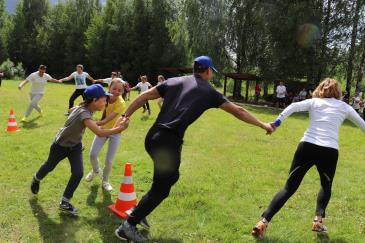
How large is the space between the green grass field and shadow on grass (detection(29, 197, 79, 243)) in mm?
12

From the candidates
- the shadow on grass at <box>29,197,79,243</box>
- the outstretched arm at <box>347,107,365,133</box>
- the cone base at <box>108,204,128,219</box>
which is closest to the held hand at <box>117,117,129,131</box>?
the cone base at <box>108,204,128,219</box>

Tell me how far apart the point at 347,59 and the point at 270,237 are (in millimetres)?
27151

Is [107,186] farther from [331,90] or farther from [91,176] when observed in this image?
[331,90]

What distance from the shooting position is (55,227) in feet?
16.3

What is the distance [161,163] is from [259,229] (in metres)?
1.57

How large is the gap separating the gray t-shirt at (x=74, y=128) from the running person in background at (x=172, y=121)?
978 millimetres

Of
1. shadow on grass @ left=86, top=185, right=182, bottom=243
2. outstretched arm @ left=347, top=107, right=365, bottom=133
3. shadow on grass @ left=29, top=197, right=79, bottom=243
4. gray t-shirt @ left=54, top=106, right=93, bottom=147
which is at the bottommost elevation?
shadow on grass @ left=29, top=197, right=79, bottom=243

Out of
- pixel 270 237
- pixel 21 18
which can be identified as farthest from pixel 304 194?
pixel 21 18

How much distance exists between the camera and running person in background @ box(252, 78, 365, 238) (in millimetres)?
4773

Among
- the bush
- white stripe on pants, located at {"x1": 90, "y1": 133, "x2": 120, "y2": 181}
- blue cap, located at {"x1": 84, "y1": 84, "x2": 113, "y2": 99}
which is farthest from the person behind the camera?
the bush

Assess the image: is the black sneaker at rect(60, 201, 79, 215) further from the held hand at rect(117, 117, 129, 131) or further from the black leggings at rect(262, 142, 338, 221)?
the black leggings at rect(262, 142, 338, 221)

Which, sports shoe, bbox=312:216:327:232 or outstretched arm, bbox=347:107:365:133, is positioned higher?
outstretched arm, bbox=347:107:365:133

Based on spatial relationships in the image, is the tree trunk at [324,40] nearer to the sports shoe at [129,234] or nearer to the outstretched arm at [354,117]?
the outstretched arm at [354,117]

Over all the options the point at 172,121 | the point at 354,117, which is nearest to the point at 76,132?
the point at 172,121
